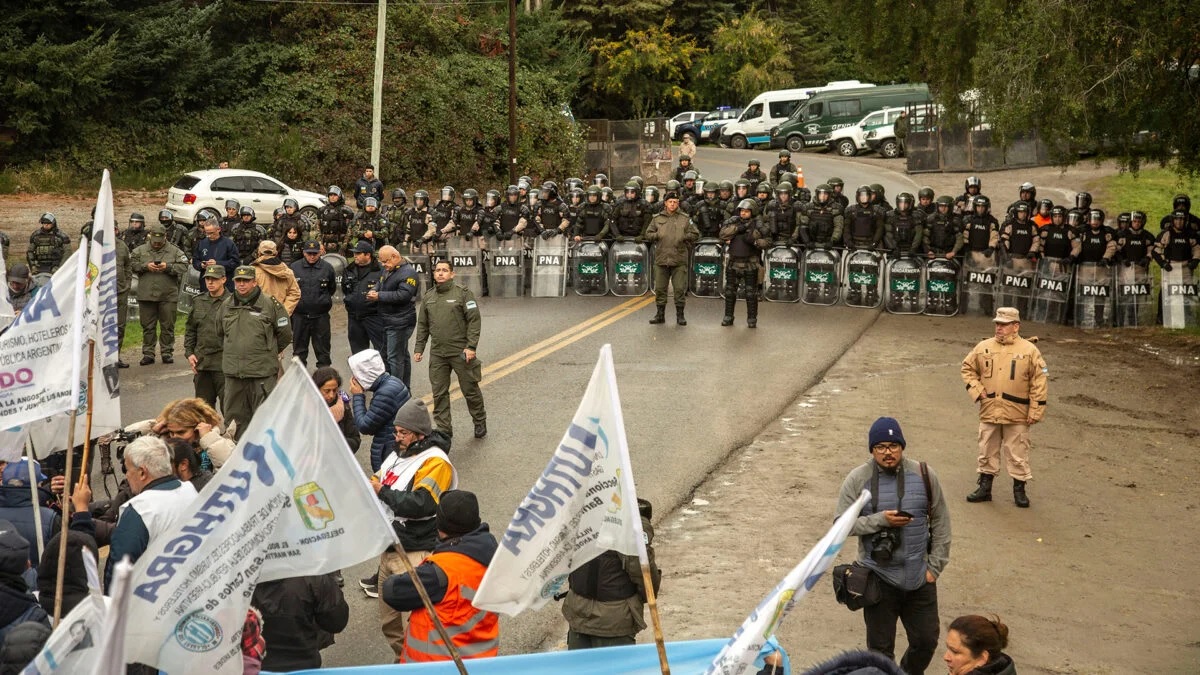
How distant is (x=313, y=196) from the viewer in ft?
115

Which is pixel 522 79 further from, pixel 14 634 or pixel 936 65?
pixel 14 634

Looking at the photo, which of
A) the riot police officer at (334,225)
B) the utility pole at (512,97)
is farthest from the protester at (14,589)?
the utility pole at (512,97)

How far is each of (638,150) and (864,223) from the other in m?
22.9

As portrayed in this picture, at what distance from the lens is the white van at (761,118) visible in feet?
175

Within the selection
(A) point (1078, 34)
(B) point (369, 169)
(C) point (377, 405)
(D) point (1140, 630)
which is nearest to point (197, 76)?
(B) point (369, 169)

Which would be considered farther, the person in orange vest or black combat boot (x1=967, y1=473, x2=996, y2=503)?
black combat boot (x1=967, y1=473, x2=996, y2=503)

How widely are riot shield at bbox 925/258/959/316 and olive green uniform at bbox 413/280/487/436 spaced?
1001 cm

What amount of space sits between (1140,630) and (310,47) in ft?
126

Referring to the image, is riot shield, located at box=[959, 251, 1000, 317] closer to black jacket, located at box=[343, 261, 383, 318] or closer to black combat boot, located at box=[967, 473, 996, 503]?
black combat boot, located at box=[967, 473, 996, 503]

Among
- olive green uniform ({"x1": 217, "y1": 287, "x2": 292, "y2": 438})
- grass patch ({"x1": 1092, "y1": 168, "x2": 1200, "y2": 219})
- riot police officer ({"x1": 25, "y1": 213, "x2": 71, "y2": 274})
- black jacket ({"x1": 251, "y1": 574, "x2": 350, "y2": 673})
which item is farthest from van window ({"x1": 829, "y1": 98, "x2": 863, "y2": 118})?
black jacket ({"x1": 251, "y1": 574, "x2": 350, "y2": 673})

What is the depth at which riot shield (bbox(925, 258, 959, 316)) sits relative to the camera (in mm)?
21516

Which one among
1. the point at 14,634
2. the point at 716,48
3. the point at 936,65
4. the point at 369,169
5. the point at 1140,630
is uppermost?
the point at 716,48

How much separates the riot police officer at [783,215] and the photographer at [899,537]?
1435cm

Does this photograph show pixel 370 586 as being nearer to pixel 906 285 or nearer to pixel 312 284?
pixel 312 284
